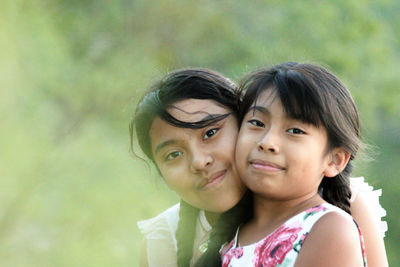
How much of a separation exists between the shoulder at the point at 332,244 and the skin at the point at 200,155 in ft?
0.67

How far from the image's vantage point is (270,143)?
0.82 meters

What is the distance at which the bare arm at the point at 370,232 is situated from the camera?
102 centimetres

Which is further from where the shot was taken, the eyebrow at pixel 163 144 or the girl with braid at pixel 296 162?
the eyebrow at pixel 163 144

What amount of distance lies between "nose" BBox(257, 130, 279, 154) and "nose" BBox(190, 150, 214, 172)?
0.13 metres

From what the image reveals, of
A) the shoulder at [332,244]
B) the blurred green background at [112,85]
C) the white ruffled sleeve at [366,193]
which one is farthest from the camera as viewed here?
the white ruffled sleeve at [366,193]

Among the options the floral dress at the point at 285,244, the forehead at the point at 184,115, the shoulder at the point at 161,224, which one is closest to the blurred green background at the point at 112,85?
the shoulder at the point at 161,224

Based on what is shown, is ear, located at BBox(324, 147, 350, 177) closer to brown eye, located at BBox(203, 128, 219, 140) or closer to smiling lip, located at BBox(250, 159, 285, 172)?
smiling lip, located at BBox(250, 159, 285, 172)

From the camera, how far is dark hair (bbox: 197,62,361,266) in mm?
846

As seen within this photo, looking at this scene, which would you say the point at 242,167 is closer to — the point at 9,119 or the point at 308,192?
the point at 308,192

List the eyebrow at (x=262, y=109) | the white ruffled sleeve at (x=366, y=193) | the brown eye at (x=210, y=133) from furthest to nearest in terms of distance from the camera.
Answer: the white ruffled sleeve at (x=366, y=193)
the brown eye at (x=210, y=133)
the eyebrow at (x=262, y=109)

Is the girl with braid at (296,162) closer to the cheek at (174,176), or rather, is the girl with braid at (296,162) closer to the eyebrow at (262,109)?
the eyebrow at (262,109)

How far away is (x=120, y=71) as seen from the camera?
186 cm

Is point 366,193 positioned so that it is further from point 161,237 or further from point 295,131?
point 161,237

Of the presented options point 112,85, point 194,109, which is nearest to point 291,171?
point 194,109
